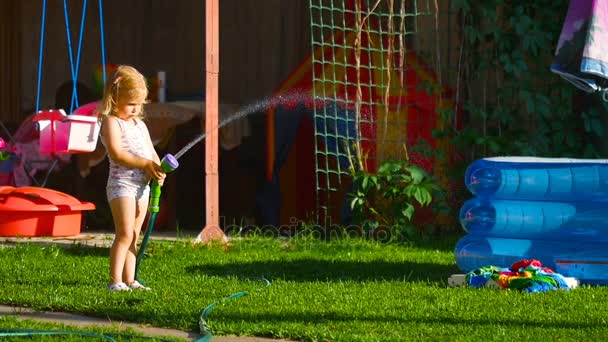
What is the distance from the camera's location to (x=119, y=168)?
5.70m

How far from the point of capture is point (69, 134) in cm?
753

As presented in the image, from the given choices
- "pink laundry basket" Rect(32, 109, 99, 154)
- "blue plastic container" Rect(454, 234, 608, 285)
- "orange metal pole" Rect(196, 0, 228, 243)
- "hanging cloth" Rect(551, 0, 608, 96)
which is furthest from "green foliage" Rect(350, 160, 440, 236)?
"blue plastic container" Rect(454, 234, 608, 285)

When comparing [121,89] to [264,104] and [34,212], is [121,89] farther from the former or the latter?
[264,104]

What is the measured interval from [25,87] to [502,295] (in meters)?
6.44

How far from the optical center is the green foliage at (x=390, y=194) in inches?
321

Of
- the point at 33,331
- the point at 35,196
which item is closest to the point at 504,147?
the point at 35,196

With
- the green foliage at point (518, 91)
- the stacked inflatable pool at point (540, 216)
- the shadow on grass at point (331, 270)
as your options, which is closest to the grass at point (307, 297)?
the shadow on grass at point (331, 270)

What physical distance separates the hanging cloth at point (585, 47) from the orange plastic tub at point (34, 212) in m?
3.33

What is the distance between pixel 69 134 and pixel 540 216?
3.05m

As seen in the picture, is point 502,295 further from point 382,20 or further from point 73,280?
point 382,20

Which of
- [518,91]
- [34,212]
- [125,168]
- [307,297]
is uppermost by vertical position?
[518,91]

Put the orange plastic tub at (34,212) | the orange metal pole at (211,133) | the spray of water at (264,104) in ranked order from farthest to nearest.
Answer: the spray of water at (264,104), the orange plastic tub at (34,212), the orange metal pole at (211,133)
